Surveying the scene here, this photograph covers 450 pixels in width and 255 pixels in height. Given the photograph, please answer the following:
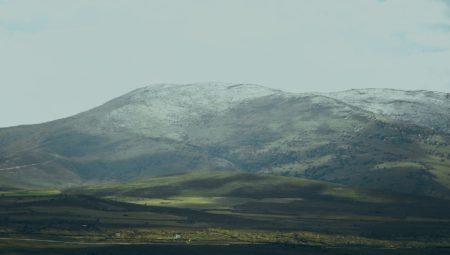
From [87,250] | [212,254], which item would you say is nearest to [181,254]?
[212,254]

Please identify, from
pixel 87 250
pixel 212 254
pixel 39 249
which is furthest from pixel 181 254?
pixel 39 249

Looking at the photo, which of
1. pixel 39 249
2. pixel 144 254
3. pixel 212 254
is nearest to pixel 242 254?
pixel 212 254

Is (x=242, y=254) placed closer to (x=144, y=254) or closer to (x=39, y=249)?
(x=144, y=254)

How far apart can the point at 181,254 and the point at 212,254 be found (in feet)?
27.1

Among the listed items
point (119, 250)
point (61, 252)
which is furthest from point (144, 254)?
point (61, 252)

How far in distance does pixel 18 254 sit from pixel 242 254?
5806 centimetres

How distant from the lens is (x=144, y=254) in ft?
641

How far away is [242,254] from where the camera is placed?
7830 inches

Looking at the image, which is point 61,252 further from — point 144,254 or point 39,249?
point 144,254

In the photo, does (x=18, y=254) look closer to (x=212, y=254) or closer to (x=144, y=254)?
(x=144, y=254)

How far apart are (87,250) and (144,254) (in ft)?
50.9

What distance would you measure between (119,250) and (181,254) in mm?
16697

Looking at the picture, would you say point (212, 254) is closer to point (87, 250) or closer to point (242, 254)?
point (242, 254)

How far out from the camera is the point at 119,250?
654 ft
